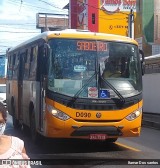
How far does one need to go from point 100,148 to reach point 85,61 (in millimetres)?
2408

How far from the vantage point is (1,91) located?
32.4 meters

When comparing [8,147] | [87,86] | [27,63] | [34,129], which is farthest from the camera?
[27,63]

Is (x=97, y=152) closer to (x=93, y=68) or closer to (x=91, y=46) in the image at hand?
(x=93, y=68)

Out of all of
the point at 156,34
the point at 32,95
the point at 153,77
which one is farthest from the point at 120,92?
the point at 156,34

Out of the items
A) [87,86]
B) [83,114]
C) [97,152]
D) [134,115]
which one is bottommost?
[97,152]

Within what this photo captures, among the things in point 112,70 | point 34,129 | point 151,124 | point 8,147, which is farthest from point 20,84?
point 8,147

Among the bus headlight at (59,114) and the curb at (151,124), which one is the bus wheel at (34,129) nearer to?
the bus headlight at (59,114)

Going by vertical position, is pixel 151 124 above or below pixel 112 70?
below

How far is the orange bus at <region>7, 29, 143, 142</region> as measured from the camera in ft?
31.8

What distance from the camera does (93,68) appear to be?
10.1 metres

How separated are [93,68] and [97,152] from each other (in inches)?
80.7

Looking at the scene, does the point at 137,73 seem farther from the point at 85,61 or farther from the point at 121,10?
the point at 121,10

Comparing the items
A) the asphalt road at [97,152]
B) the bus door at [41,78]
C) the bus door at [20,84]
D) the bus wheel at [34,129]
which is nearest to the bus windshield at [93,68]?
the bus door at [41,78]

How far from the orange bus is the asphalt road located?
471mm
